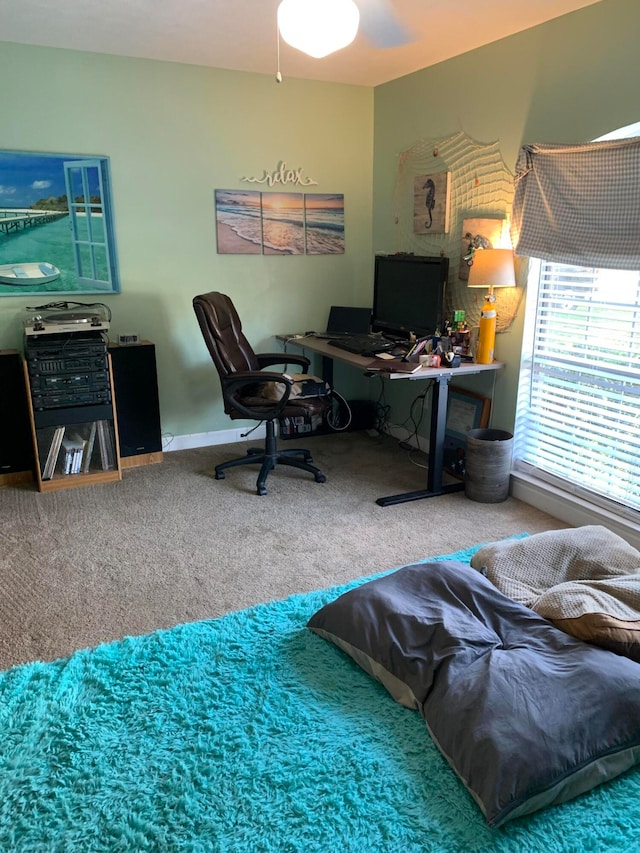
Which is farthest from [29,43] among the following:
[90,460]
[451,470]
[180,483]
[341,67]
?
[451,470]

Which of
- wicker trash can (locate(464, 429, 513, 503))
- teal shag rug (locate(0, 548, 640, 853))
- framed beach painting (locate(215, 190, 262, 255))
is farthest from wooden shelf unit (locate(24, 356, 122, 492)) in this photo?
wicker trash can (locate(464, 429, 513, 503))

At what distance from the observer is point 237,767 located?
171cm

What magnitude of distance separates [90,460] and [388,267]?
2246mm

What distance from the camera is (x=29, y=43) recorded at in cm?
357

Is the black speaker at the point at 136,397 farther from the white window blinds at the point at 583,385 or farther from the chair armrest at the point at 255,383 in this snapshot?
the white window blinds at the point at 583,385

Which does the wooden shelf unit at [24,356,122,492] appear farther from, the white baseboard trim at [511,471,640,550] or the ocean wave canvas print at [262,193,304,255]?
the white baseboard trim at [511,471,640,550]

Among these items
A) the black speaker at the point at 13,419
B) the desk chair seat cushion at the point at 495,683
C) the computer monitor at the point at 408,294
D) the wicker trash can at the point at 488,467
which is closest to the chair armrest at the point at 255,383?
the computer monitor at the point at 408,294

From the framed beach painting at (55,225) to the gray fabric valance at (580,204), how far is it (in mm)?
2432

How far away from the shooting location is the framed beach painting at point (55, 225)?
3729 millimetres

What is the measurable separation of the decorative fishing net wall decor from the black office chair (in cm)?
107

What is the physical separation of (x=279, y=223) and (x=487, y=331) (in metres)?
1.73

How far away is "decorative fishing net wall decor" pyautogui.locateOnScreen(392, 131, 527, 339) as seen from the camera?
3.52 m

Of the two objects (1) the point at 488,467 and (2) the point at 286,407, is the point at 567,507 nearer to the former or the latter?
(1) the point at 488,467

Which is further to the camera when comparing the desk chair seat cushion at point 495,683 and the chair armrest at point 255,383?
the chair armrest at point 255,383
